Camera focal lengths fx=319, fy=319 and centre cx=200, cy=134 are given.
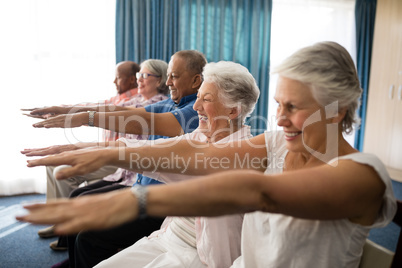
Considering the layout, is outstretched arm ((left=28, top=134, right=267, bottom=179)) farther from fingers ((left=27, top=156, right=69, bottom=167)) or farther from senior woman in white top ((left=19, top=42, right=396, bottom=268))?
fingers ((left=27, top=156, right=69, bottom=167))

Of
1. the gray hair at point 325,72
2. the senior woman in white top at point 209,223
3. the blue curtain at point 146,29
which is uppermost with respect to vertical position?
the blue curtain at point 146,29

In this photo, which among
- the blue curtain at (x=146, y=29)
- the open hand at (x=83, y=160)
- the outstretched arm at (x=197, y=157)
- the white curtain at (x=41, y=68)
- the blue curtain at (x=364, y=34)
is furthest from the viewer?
the blue curtain at (x=364, y=34)

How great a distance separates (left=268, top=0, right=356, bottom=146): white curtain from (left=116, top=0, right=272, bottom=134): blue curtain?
194 millimetres

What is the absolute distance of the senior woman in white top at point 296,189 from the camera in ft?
2.04

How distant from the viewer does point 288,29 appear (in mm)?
4789

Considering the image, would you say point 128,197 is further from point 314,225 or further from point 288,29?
point 288,29

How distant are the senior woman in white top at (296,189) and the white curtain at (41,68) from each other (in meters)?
3.14

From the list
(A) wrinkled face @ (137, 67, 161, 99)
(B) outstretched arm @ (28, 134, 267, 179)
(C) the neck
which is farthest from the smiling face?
(B) outstretched arm @ (28, 134, 267, 179)

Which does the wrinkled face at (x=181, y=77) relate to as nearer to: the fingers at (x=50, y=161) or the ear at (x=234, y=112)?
the ear at (x=234, y=112)

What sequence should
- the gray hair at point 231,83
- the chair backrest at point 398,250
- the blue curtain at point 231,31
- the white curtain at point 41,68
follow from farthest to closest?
1. the blue curtain at point 231,31
2. the white curtain at point 41,68
3. the gray hair at point 231,83
4. the chair backrest at point 398,250

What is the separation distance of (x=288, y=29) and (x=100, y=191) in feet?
12.5

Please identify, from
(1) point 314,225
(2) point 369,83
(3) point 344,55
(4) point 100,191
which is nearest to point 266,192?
(1) point 314,225

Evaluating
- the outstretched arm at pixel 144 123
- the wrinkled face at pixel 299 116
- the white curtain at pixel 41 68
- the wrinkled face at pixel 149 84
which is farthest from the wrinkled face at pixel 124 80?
the wrinkled face at pixel 299 116

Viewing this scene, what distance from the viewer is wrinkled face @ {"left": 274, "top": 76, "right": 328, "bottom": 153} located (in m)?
0.88
